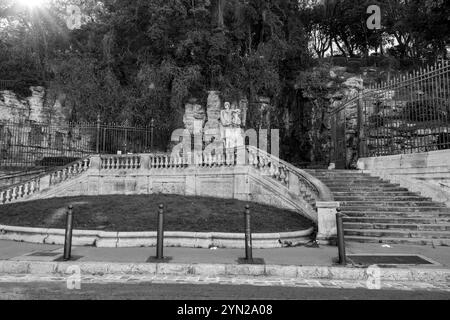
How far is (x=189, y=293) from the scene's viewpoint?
519 cm

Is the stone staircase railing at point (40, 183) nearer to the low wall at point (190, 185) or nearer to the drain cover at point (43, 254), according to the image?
the low wall at point (190, 185)

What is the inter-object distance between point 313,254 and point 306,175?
12.5ft

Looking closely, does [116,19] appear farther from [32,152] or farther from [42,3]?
[32,152]

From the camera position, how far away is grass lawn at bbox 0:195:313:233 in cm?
986

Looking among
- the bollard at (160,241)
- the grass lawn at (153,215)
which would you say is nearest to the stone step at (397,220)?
the grass lawn at (153,215)

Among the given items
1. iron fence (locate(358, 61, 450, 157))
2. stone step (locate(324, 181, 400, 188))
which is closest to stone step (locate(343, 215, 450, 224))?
stone step (locate(324, 181, 400, 188))

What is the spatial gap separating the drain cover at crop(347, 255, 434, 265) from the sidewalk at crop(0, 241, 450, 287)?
29cm

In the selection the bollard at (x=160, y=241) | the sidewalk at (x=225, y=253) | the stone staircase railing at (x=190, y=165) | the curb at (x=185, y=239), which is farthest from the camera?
the stone staircase railing at (x=190, y=165)

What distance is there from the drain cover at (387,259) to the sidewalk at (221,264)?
0.94 feet

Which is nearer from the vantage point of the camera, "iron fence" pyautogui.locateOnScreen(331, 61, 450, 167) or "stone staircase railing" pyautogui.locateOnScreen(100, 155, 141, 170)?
"iron fence" pyautogui.locateOnScreen(331, 61, 450, 167)

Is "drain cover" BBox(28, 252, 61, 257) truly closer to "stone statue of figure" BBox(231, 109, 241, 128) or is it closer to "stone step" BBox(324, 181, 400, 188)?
"stone step" BBox(324, 181, 400, 188)

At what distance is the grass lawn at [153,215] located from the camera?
9859 millimetres

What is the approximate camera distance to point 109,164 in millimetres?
16094

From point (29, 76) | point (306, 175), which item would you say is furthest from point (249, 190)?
point (29, 76)
